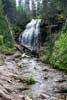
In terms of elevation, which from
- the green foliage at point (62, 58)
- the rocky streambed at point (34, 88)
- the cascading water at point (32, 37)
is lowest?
the cascading water at point (32, 37)

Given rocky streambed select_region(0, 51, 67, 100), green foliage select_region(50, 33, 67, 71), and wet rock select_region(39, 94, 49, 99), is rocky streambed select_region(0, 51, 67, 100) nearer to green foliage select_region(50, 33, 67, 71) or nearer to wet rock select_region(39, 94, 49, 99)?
wet rock select_region(39, 94, 49, 99)

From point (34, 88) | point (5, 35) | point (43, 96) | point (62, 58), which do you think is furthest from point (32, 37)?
point (43, 96)

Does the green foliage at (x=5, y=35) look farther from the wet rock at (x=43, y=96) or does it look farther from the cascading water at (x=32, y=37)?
the wet rock at (x=43, y=96)

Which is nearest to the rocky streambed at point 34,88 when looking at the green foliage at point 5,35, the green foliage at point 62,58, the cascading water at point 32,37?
the green foliage at point 62,58

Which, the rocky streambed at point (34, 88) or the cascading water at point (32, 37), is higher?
the rocky streambed at point (34, 88)

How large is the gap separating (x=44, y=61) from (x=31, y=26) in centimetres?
2102

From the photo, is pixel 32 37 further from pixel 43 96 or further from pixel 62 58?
pixel 43 96

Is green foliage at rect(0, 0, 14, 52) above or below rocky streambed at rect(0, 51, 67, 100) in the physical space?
below

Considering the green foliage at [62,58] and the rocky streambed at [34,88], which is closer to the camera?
the rocky streambed at [34,88]

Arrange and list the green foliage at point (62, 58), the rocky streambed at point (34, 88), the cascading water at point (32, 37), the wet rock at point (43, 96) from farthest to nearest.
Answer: the cascading water at point (32, 37), the green foliage at point (62, 58), the wet rock at point (43, 96), the rocky streambed at point (34, 88)

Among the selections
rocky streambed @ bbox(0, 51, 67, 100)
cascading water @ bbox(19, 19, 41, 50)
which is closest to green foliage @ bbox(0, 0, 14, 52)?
cascading water @ bbox(19, 19, 41, 50)

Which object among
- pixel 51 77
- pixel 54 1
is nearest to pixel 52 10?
pixel 54 1

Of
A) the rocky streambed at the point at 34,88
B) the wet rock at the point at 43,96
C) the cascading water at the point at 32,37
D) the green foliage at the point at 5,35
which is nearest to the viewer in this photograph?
the rocky streambed at the point at 34,88

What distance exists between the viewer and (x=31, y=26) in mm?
46781
